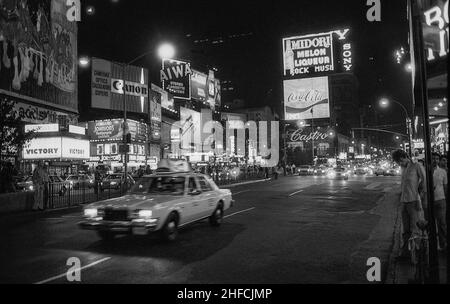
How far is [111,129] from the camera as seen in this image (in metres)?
41.9

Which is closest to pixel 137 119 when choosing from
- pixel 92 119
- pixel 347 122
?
pixel 92 119

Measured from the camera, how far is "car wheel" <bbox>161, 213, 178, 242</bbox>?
358 inches

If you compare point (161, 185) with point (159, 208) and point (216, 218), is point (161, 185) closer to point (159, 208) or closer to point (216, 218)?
point (159, 208)

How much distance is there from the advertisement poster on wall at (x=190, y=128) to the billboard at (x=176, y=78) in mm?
2413

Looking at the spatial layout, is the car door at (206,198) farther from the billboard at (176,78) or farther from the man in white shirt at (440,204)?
the billboard at (176,78)

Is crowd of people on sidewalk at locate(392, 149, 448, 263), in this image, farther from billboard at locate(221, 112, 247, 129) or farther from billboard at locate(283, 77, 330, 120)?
billboard at locate(221, 112, 247, 129)

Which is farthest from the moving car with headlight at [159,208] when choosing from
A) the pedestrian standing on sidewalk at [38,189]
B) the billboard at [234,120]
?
the billboard at [234,120]

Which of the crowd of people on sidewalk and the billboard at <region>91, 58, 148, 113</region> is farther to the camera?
the billboard at <region>91, 58, 148, 113</region>

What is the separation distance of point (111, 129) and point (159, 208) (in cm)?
3483

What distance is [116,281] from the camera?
20.4 ft

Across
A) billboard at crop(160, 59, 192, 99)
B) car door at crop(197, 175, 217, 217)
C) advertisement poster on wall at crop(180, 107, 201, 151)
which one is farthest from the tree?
billboard at crop(160, 59, 192, 99)

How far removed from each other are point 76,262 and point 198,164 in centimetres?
4797

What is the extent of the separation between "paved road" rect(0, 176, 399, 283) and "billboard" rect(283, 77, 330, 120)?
146 ft

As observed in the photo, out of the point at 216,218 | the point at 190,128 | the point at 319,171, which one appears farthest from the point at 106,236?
the point at 190,128
